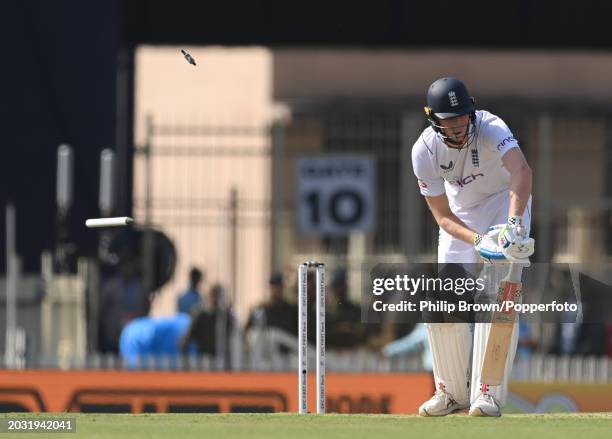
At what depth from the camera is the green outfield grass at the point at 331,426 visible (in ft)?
31.4

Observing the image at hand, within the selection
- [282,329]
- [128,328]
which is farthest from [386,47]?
[128,328]

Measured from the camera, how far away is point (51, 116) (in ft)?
69.9

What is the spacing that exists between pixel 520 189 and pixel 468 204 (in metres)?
0.59

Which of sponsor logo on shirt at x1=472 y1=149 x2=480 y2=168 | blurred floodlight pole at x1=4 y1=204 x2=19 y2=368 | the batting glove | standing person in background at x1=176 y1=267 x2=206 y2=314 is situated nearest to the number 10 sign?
standing person in background at x1=176 y1=267 x2=206 y2=314

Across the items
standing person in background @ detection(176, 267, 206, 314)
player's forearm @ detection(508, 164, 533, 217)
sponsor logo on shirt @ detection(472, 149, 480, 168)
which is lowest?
standing person in background @ detection(176, 267, 206, 314)

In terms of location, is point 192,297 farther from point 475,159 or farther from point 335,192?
point 475,159

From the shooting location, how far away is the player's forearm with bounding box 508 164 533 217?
10477 millimetres

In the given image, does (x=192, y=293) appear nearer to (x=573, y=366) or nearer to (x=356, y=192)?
(x=356, y=192)

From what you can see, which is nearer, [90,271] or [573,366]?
[573,366]

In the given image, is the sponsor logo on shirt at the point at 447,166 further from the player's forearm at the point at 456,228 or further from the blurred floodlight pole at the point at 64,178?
the blurred floodlight pole at the point at 64,178

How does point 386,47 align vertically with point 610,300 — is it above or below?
above

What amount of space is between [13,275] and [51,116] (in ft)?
9.13

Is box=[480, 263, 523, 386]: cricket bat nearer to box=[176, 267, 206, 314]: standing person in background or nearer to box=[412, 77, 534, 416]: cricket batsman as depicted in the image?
box=[412, 77, 534, 416]: cricket batsman

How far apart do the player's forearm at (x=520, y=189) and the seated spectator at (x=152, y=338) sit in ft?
22.6
